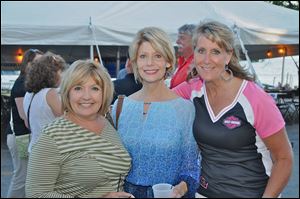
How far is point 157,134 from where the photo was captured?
8.09 feet

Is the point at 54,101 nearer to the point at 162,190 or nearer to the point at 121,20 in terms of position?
the point at 162,190

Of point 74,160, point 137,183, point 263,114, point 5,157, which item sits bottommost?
point 5,157

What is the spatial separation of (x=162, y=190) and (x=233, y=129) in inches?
19.2

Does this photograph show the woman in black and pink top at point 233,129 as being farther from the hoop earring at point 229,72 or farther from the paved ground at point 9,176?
the paved ground at point 9,176

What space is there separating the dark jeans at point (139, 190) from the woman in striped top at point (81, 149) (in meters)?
0.19

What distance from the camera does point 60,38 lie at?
7.31m

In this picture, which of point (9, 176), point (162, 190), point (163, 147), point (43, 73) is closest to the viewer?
point (162, 190)

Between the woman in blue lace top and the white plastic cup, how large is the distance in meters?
0.08

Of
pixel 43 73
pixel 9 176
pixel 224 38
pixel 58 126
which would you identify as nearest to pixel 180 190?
pixel 58 126

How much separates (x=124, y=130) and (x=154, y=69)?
1.32ft

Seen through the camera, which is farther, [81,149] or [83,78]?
[83,78]

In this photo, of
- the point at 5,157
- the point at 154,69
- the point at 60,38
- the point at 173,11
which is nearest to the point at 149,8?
Answer: the point at 173,11

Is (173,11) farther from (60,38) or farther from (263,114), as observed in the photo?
(263,114)

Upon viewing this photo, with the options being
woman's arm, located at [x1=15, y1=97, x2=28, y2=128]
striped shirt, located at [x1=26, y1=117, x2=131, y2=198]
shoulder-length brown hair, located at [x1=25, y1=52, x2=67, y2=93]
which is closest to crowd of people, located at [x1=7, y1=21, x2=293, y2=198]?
striped shirt, located at [x1=26, y1=117, x2=131, y2=198]
